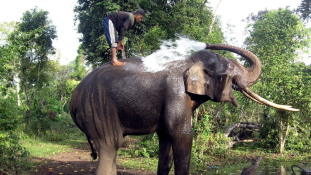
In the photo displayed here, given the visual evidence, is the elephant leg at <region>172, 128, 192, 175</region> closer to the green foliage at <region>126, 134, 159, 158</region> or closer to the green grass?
the green foliage at <region>126, 134, 159, 158</region>

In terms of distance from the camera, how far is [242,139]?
15461 mm

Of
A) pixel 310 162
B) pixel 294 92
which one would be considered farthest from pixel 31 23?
pixel 310 162

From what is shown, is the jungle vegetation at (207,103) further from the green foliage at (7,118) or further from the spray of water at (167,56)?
the spray of water at (167,56)

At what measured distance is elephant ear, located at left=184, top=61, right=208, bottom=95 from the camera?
447 cm

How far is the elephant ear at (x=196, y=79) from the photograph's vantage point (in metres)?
4.47

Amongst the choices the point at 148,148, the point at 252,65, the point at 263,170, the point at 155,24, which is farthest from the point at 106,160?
the point at 155,24

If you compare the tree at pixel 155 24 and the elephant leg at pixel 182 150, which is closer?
the elephant leg at pixel 182 150

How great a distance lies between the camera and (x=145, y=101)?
14.8 ft

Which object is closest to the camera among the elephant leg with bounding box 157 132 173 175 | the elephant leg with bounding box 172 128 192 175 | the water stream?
the elephant leg with bounding box 172 128 192 175

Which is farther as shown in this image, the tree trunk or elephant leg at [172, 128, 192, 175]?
the tree trunk

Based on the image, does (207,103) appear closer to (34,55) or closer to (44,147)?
(44,147)

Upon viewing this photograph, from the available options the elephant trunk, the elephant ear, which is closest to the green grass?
the elephant ear

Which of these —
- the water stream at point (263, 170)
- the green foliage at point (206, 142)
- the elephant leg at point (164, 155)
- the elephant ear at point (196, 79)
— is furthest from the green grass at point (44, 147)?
the elephant ear at point (196, 79)

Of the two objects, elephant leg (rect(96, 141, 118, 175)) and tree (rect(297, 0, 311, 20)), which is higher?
tree (rect(297, 0, 311, 20))
